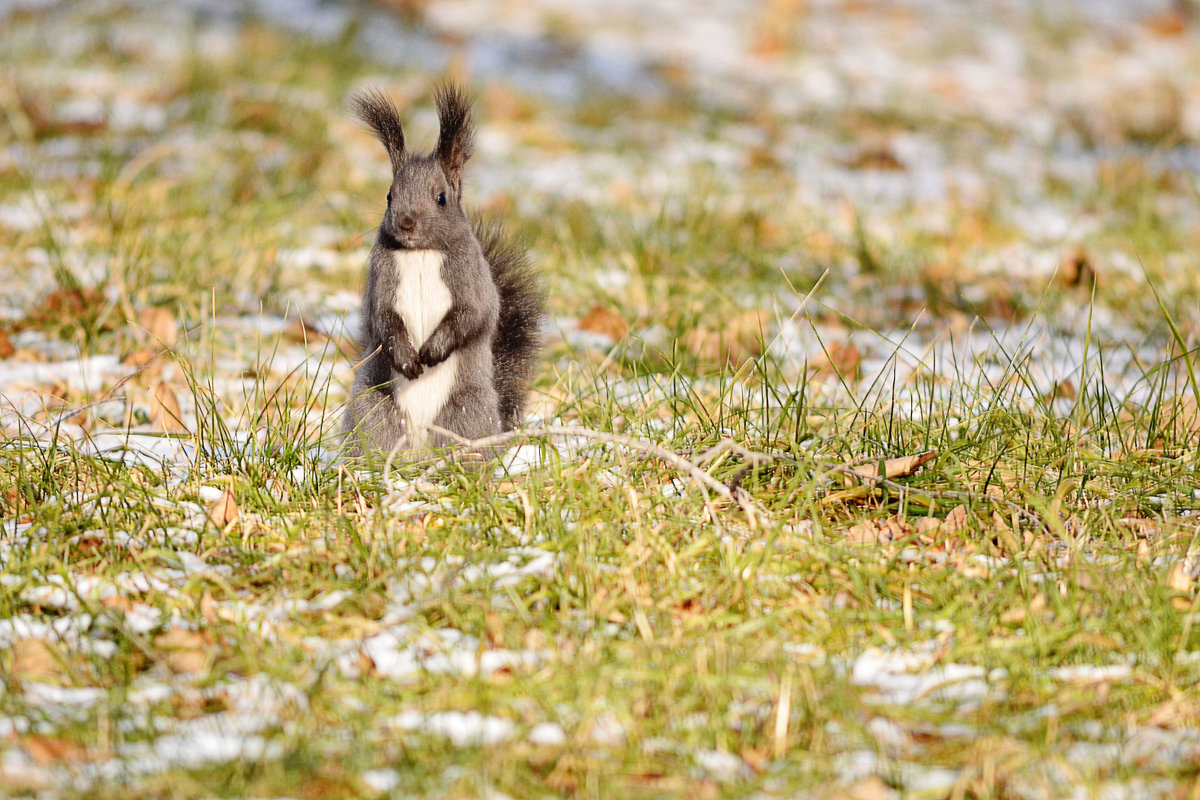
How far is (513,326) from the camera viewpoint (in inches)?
120

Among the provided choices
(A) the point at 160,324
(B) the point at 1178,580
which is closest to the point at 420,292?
(A) the point at 160,324

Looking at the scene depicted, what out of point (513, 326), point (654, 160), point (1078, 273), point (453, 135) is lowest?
point (513, 326)

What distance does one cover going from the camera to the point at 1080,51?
10.0m

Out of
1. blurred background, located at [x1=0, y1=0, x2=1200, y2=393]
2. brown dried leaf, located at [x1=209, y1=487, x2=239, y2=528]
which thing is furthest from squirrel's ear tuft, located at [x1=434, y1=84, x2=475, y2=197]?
brown dried leaf, located at [x1=209, y1=487, x2=239, y2=528]

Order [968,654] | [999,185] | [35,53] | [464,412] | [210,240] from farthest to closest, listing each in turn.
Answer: [35,53] → [999,185] → [210,240] → [464,412] → [968,654]

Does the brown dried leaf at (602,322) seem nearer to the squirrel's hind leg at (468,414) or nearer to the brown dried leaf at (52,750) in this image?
the squirrel's hind leg at (468,414)

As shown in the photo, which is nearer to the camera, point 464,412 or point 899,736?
point 899,736

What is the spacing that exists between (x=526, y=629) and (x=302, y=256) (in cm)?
305

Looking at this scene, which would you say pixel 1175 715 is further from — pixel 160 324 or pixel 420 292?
pixel 160 324

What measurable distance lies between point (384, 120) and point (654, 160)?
3.96m

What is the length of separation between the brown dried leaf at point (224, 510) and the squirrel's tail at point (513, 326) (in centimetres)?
84

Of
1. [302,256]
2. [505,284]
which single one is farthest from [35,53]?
[505,284]

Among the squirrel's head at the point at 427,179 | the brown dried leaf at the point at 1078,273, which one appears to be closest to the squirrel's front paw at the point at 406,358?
the squirrel's head at the point at 427,179

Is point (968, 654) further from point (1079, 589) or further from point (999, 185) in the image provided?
point (999, 185)
